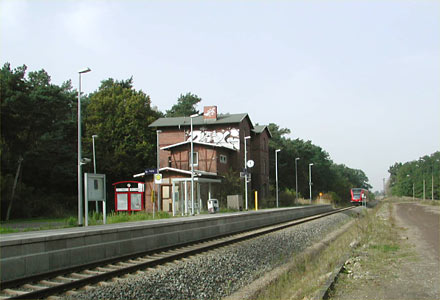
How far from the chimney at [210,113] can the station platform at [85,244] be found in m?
37.0

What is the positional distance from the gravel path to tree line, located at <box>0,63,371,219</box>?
27.2 meters

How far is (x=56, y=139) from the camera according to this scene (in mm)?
47750

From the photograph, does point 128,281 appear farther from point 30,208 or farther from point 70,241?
point 30,208

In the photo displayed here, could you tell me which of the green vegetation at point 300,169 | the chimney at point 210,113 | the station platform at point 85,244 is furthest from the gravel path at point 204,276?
the green vegetation at point 300,169

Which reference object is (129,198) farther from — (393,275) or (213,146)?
(213,146)

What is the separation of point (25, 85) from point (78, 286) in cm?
3341

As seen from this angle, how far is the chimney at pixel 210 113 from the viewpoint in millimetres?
56156

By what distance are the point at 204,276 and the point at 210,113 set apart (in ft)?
152

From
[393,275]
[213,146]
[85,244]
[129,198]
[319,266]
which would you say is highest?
[213,146]

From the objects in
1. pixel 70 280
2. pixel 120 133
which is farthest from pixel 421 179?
pixel 70 280

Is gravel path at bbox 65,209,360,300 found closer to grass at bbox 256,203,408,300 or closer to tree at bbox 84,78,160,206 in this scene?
grass at bbox 256,203,408,300

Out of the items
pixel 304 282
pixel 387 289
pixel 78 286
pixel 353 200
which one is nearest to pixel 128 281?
pixel 78 286

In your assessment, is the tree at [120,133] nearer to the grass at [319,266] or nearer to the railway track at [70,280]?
the grass at [319,266]

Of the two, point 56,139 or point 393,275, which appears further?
point 56,139
